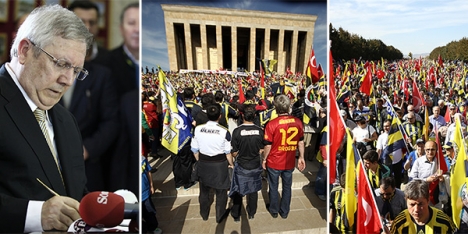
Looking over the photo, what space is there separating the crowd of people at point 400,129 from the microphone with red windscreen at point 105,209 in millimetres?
1835

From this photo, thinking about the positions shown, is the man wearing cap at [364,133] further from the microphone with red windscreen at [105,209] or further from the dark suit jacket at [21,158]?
the dark suit jacket at [21,158]

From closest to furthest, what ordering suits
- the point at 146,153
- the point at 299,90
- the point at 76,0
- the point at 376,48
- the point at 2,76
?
the point at 2,76 < the point at 76,0 < the point at 146,153 < the point at 376,48 < the point at 299,90

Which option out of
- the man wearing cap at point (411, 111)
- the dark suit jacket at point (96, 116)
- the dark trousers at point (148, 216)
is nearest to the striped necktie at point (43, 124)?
the dark suit jacket at point (96, 116)

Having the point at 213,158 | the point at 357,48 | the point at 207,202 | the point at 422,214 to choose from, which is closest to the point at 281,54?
the point at 357,48

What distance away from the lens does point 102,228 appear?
2.16 m

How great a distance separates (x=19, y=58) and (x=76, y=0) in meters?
0.60

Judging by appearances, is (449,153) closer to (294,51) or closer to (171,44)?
(294,51)

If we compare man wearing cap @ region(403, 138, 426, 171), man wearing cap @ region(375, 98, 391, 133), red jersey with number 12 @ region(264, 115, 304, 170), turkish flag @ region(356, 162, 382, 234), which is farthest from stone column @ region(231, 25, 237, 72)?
man wearing cap @ region(403, 138, 426, 171)

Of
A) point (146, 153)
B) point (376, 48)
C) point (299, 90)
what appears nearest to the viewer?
point (146, 153)

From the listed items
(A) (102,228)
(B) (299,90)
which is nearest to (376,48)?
(B) (299,90)

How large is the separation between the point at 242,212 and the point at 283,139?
0.83 meters

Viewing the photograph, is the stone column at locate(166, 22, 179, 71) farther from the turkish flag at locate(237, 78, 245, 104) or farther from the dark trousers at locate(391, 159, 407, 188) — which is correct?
the dark trousers at locate(391, 159, 407, 188)

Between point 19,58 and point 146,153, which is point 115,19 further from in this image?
point 146,153

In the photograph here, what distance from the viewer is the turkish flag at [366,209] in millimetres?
2092
